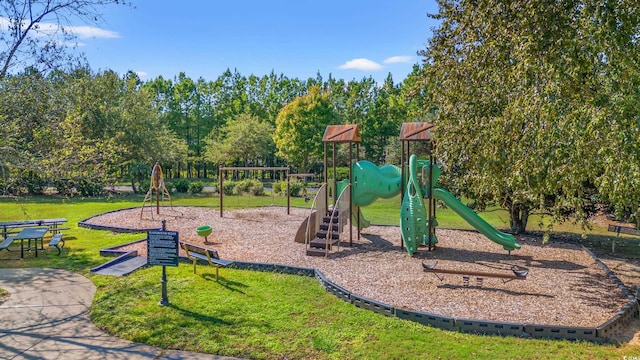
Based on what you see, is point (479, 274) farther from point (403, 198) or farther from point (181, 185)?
point (181, 185)

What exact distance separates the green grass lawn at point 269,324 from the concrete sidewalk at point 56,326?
0.21 metres

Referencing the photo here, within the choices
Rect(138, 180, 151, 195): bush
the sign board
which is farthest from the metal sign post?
Rect(138, 180, 151, 195): bush

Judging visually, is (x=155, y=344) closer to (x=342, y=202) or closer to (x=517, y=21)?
(x=342, y=202)

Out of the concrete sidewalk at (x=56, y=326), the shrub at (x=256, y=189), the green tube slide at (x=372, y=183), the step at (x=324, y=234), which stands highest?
the green tube slide at (x=372, y=183)

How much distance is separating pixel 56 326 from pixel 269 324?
339cm

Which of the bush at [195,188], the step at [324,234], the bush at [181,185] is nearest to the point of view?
the step at [324,234]

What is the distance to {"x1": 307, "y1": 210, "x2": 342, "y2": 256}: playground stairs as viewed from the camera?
11039 mm

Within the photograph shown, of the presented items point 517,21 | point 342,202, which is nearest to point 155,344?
point 342,202

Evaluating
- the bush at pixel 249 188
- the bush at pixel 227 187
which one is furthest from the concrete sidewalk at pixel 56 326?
the bush at pixel 227 187

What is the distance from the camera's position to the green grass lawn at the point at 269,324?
5727mm

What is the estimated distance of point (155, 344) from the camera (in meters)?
5.99

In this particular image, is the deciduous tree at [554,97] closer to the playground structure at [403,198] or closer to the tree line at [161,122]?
the playground structure at [403,198]

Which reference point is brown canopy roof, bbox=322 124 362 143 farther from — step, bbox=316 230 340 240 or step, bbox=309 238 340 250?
step, bbox=309 238 340 250

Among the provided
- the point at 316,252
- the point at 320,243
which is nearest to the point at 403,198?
the point at 320,243
